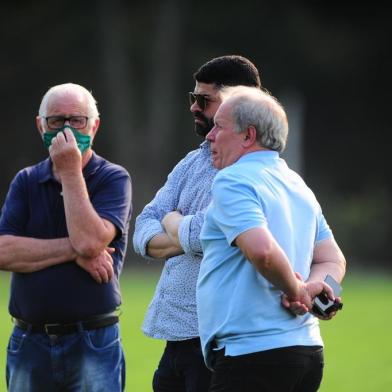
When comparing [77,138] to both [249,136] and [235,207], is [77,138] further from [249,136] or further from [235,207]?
[235,207]

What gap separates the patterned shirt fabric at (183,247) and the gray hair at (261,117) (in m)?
0.65

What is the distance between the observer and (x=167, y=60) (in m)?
32.1

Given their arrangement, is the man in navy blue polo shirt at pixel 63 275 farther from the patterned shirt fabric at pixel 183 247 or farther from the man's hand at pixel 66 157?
the patterned shirt fabric at pixel 183 247

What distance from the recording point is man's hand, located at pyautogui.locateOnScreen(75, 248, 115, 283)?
5.07 meters

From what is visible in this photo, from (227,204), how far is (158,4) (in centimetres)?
2919

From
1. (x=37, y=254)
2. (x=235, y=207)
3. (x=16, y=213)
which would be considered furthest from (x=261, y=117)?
(x=16, y=213)

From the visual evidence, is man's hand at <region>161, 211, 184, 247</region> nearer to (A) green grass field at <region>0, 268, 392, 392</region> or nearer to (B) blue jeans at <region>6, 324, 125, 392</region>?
(B) blue jeans at <region>6, 324, 125, 392</region>

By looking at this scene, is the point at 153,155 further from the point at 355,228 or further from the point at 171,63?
the point at 355,228

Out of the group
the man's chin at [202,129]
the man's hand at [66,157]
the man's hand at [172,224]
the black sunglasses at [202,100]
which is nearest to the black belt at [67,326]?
the man's hand at [172,224]

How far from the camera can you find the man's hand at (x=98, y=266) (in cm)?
507

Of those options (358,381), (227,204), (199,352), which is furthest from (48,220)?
(358,381)

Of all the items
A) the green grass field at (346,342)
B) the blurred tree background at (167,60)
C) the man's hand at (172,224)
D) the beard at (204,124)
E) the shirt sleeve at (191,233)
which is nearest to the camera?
the shirt sleeve at (191,233)

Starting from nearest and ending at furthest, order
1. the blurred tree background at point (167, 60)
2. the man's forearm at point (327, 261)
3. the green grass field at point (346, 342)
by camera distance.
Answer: the man's forearm at point (327, 261) < the green grass field at point (346, 342) < the blurred tree background at point (167, 60)

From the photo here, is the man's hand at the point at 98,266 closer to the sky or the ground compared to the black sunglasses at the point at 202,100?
closer to the ground
